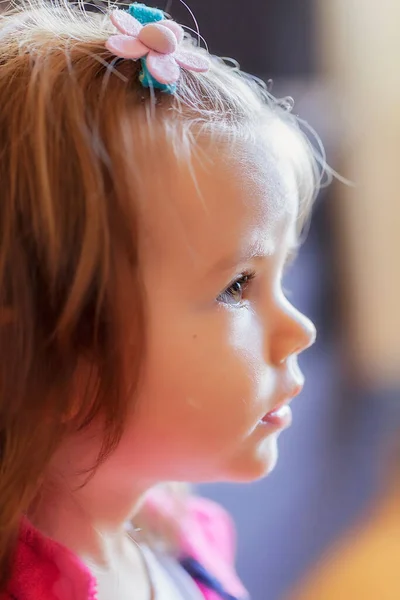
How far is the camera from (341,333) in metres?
1.22

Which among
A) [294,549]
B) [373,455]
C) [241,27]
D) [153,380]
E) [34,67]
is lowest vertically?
[294,549]

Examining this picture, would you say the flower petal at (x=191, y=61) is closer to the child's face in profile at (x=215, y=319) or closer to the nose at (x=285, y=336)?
the child's face in profile at (x=215, y=319)

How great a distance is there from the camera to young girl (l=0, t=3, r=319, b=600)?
1.39 feet

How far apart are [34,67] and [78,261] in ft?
0.43

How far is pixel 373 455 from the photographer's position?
1177 millimetres

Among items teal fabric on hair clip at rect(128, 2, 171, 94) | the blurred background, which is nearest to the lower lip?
teal fabric on hair clip at rect(128, 2, 171, 94)

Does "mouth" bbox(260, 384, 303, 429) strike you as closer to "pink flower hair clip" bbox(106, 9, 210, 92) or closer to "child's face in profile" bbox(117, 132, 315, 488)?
"child's face in profile" bbox(117, 132, 315, 488)

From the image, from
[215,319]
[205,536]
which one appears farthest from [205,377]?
[205,536]

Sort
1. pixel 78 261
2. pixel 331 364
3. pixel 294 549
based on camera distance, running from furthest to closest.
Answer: pixel 331 364 < pixel 294 549 < pixel 78 261

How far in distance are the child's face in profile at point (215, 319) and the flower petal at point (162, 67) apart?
0.05m

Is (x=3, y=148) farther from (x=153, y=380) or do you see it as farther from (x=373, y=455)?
(x=373, y=455)

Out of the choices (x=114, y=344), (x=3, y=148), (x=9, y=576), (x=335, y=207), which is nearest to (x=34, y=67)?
(x=3, y=148)

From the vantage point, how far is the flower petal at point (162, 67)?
0.44 m

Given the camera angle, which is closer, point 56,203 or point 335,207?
point 56,203
